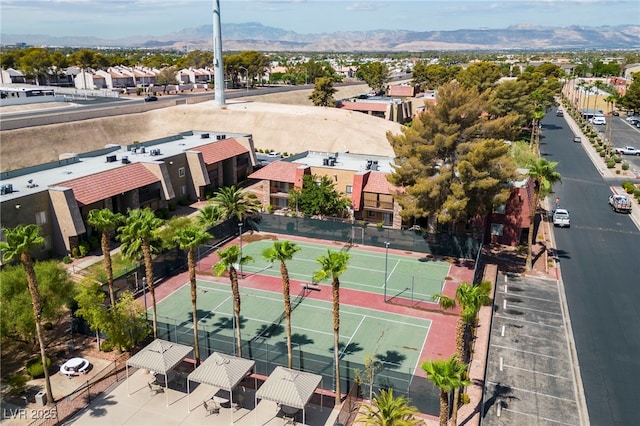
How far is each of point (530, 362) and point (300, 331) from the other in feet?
49.0

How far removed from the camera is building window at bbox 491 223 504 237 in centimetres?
5196

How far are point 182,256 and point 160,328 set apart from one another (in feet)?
45.6

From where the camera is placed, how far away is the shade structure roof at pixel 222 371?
2667 cm

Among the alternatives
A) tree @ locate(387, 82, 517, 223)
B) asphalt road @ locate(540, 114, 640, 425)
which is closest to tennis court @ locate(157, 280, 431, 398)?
asphalt road @ locate(540, 114, 640, 425)

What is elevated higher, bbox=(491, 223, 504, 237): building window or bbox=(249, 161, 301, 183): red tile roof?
bbox=(249, 161, 301, 183): red tile roof

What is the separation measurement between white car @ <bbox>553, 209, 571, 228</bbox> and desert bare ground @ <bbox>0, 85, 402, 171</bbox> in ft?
98.9

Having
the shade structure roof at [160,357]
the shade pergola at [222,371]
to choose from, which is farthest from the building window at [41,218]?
the shade pergola at [222,371]

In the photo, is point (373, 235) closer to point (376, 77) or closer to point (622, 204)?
point (622, 204)

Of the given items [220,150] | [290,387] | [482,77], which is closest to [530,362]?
[290,387]

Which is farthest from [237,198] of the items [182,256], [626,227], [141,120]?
[141,120]

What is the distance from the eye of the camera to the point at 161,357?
2842cm

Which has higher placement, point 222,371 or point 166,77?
point 166,77

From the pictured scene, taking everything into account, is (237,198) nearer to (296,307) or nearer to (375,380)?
(296,307)

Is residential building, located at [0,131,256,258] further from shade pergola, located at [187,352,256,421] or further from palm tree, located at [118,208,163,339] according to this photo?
shade pergola, located at [187,352,256,421]
